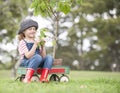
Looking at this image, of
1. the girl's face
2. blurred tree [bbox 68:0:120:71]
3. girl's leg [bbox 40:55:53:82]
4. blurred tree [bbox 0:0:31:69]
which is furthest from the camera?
blurred tree [bbox 68:0:120:71]

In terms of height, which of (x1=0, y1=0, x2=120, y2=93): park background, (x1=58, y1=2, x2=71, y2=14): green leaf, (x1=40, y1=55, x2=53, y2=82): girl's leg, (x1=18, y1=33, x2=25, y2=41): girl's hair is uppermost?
(x1=58, y1=2, x2=71, y2=14): green leaf

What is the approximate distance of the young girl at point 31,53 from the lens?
5.86 m

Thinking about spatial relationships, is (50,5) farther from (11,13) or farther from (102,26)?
(102,26)

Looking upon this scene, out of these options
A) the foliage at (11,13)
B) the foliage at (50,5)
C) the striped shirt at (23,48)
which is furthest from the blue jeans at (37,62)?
the foliage at (11,13)

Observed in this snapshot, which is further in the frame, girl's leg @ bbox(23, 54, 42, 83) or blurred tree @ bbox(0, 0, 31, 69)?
blurred tree @ bbox(0, 0, 31, 69)

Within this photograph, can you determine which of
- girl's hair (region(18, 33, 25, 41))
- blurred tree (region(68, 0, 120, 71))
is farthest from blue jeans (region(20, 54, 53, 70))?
blurred tree (region(68, 0, 120, 71))

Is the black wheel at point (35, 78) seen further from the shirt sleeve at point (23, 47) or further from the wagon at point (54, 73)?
the shirt sleeve at point (23, 47)

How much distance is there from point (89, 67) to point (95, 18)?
8601 mm

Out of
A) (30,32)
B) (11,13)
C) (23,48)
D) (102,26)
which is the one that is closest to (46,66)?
(23,48)

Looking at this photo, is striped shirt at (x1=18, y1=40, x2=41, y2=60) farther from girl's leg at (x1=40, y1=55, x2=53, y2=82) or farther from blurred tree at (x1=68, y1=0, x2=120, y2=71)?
blurred tree at (x1=68, y1=0, x2=120, y2=71)

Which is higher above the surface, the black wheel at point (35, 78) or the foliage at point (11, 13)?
the black wheel at point (35, 78)

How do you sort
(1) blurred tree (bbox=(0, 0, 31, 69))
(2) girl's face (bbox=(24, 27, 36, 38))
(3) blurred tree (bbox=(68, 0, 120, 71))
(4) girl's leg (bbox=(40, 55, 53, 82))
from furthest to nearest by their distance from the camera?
1. (3) blurred tree (bbox=(68, 0, 120, 71))
2. (1) blurred tree (bbox=(0, 0, 31, 69))
3. (2) girl's face (bbox=(24, 27, 36, 38))
4. (4) girl's leg (bbox=(40, 55, 53, 82))

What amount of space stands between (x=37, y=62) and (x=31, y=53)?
0.70 feet

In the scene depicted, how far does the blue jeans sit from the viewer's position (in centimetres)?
586
